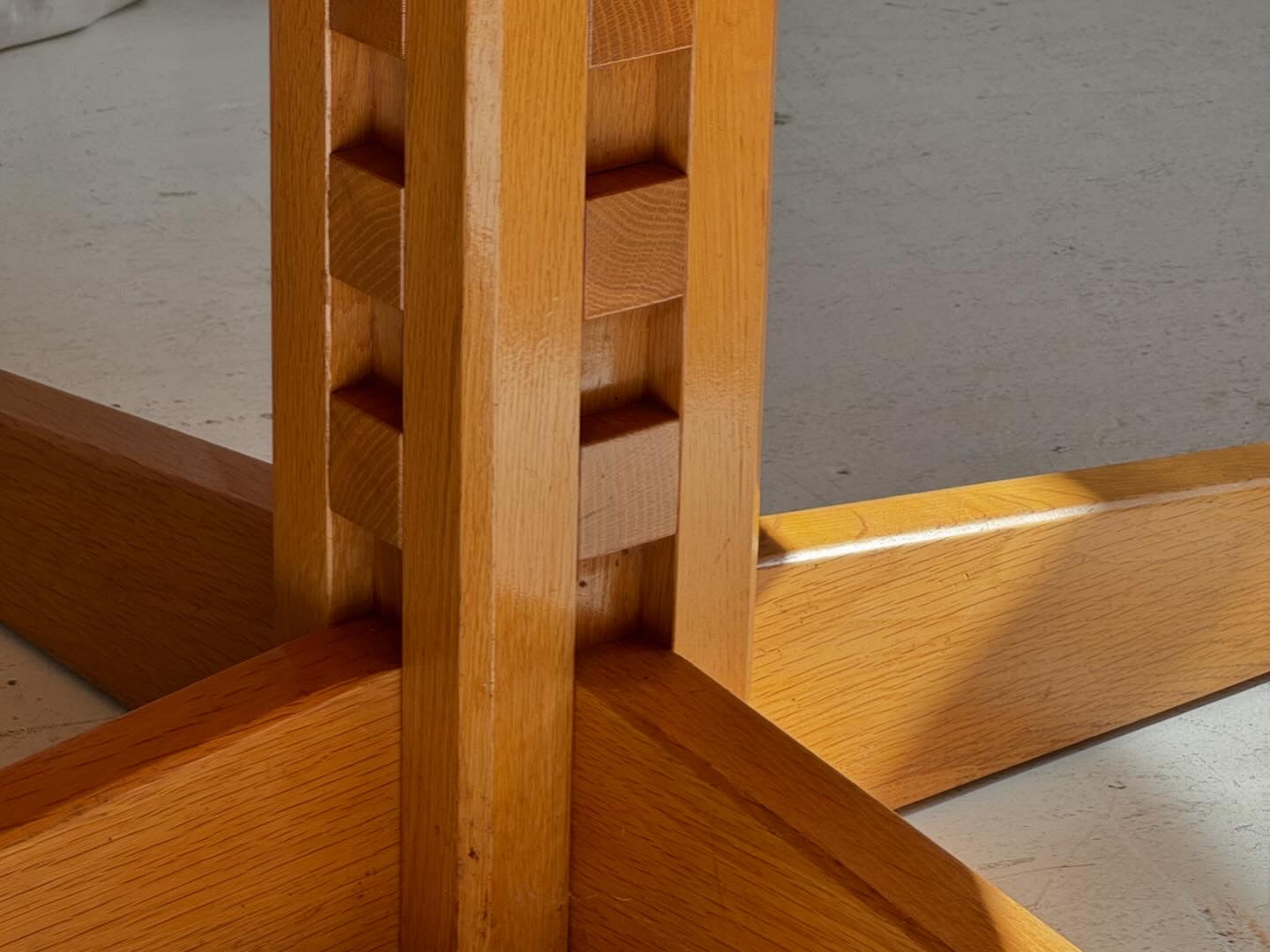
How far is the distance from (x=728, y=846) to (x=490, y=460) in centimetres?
18

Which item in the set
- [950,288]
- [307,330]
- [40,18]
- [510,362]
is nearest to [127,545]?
[307,330]

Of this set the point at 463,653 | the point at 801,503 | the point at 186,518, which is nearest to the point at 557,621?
the point at 463,653

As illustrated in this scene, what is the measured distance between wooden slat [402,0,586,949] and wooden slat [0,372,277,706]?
21cm

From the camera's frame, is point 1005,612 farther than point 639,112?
Yes

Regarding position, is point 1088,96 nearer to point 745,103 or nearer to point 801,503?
point 801,503

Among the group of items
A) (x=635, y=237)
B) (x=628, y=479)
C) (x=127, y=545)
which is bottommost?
(x=127, y=545)

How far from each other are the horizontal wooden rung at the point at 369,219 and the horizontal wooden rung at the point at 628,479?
0.10m

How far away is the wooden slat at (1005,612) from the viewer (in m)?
0.94

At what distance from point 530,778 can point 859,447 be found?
0.80m

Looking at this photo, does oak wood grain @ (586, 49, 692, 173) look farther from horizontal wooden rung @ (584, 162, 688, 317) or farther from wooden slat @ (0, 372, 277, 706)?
wooden slat @ (0, 372, 277, 706)

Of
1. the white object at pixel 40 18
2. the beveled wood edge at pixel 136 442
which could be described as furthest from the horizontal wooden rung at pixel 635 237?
the white object at pixel 40 18

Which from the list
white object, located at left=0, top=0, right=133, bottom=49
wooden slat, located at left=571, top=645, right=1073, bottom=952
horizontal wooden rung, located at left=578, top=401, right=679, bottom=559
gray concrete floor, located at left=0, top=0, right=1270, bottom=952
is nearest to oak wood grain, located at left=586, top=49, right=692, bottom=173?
horizontal wooden rung, located at left=578, top=401, right=679, bottom=559

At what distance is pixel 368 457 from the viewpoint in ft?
2.56

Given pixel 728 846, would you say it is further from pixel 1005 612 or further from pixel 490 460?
pixel 1005 612
